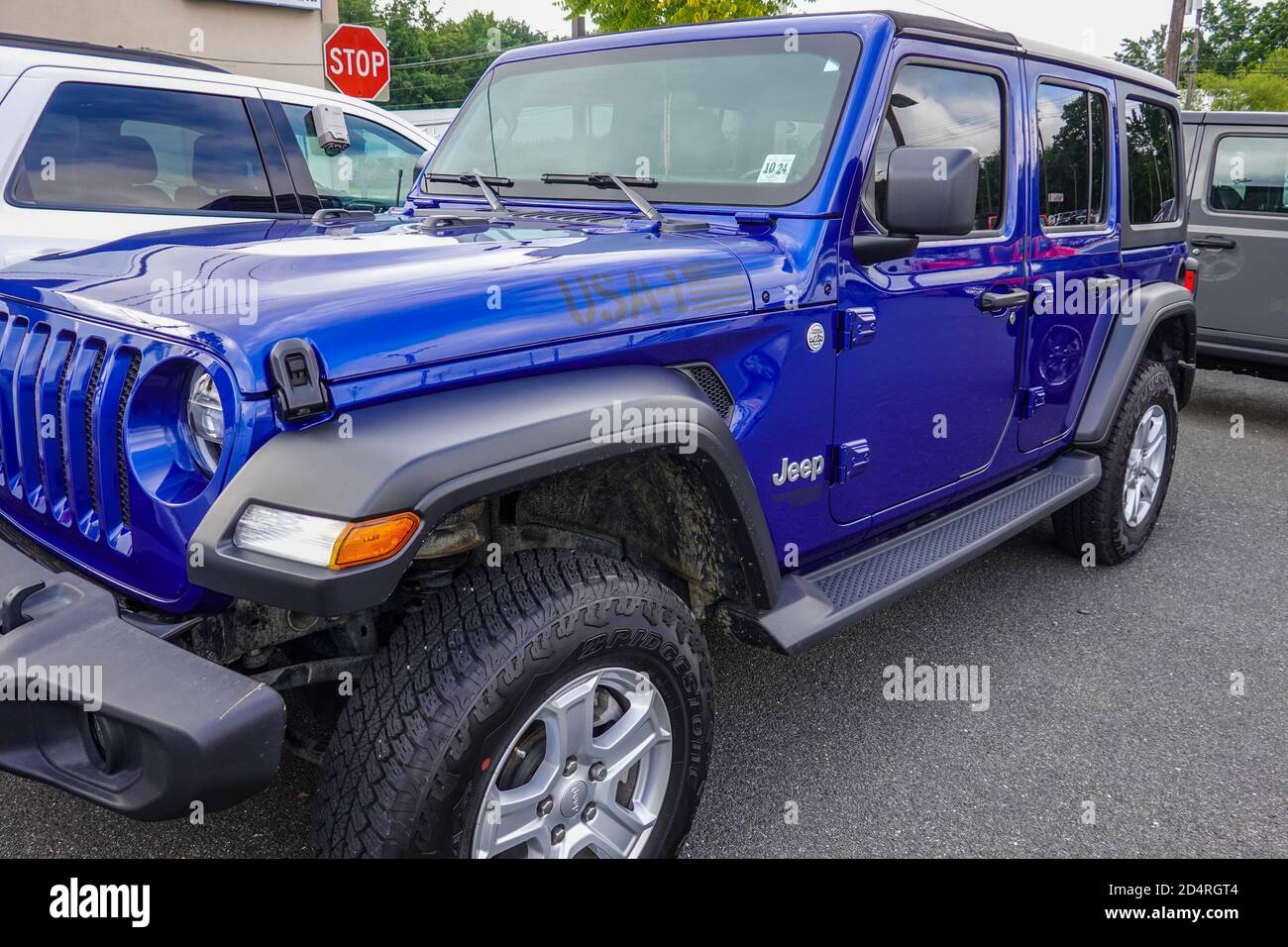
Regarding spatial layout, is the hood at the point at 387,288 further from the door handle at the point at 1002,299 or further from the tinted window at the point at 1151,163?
the tinted window at the point at 1151,163

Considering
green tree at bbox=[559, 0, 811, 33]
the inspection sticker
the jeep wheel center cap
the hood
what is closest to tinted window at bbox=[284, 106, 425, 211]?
the hood

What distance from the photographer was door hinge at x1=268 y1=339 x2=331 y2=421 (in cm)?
164

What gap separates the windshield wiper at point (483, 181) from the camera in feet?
9.93

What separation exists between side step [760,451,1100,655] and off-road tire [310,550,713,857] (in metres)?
0.57

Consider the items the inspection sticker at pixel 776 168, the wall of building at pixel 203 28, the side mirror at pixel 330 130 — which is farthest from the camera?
the wall of building at pixel 203 28

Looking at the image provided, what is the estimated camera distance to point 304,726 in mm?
2932

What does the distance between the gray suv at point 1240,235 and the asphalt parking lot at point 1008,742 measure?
2.91m

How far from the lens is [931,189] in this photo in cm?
245

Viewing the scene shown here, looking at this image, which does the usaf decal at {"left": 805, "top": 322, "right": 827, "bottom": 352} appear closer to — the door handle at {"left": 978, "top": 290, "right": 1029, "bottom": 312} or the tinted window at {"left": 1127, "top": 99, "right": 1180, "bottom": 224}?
the door handle at {"left": 978, "top": 290, "right": 1029, "bottom": 312}

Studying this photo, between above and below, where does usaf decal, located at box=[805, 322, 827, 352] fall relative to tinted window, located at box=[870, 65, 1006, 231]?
below

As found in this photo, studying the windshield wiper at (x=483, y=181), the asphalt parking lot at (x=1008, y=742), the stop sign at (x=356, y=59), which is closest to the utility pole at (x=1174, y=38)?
the stop sign at (x=356, y=59)

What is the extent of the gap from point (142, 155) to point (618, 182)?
2706 mm
